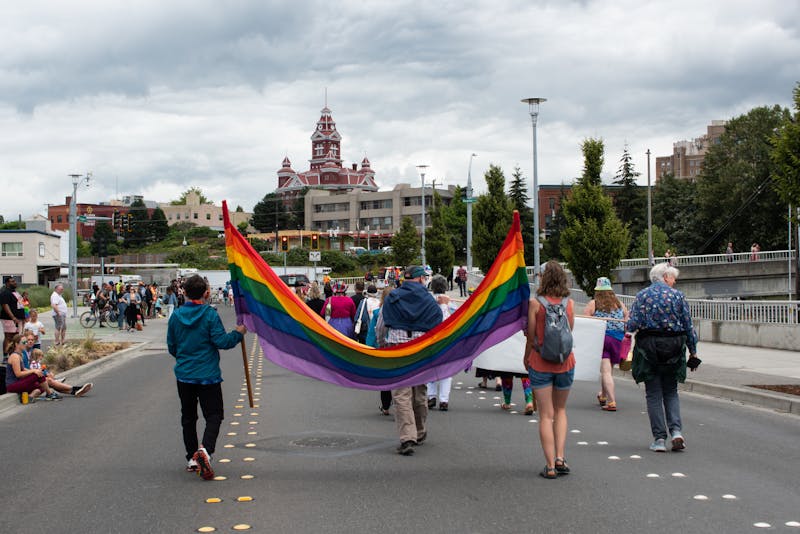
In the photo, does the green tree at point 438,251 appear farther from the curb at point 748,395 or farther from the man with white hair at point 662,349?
the man with white hair at point 662,349

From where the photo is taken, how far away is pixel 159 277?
75688 mm

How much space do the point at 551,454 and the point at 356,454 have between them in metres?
2.11

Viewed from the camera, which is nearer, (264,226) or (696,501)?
(696,501)

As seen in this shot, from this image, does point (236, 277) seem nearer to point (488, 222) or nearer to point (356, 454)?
point (356, 454)

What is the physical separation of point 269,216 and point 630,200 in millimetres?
78459

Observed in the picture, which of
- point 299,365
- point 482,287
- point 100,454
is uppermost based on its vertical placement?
point 482,287

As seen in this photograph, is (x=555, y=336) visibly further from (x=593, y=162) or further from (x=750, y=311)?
(x=593, y=162)

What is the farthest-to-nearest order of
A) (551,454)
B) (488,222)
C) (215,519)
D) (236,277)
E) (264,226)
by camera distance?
(264,226) < (488,222) < (236,277) < (551,454) < (215,519)

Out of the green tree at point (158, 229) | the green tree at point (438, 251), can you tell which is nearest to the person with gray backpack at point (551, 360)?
the green tree at point (438, 251)

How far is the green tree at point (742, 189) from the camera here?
70938 millimetres

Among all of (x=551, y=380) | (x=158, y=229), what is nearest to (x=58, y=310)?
(x=551, y=380)

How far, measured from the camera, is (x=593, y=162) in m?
38.6

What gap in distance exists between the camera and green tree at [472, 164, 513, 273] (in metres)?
54.4

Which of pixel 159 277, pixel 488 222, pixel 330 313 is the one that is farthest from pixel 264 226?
pixel 330 313
